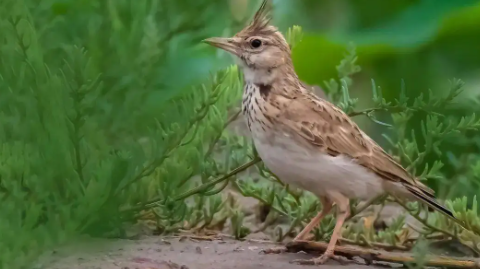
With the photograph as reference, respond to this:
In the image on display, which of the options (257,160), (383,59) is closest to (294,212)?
(257,160)

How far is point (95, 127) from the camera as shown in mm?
852

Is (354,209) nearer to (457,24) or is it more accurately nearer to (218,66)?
(218,66)

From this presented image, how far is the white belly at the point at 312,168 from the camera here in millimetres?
1324

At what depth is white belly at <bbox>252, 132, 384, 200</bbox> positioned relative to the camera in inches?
52.1

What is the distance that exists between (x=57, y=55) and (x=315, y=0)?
55.7 inches

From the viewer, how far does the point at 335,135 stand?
1.38 m

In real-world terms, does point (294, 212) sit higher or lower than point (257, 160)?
lower

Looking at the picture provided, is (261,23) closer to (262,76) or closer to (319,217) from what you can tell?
(262,76)

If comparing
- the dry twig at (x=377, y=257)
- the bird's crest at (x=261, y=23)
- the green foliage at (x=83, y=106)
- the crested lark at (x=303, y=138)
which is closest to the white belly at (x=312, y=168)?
the crested lark at (x=303, y=138)

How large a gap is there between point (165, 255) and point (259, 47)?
0.46m

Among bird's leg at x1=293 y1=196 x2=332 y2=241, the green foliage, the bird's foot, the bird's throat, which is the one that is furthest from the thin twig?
the green foliage

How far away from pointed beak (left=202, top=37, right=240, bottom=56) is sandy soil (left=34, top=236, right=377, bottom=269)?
38cm

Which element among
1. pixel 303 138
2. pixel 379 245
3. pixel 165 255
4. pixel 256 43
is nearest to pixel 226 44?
pixel 256 43

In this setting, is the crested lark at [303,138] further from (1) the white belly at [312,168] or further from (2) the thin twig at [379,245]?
(2) the thin twig at [379,245]
